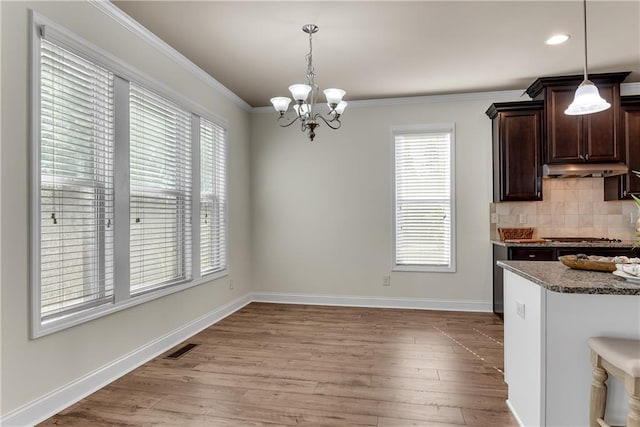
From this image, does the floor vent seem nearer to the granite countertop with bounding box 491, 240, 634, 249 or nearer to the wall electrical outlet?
the wall electrical outlet

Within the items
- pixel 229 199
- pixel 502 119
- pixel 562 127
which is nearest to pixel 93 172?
pixel 229 199

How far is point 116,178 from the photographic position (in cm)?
289

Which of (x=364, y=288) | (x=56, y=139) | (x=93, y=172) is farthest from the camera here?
(x=364, y=288)

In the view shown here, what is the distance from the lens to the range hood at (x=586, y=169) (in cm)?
413

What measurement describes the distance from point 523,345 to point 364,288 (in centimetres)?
310

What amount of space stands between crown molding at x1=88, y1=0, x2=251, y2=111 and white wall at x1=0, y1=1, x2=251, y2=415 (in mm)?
39

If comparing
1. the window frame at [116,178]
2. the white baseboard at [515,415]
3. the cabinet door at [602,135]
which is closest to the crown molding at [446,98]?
the cabinet door at [602,135]

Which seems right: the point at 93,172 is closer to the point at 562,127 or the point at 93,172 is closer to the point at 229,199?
the point at 229,199

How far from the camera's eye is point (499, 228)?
4.75 metres

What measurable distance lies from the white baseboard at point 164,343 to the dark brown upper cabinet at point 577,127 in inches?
80.7

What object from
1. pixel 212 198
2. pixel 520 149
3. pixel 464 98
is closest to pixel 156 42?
pixel 212 198

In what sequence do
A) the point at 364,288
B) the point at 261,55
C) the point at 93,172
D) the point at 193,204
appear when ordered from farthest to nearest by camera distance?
the point at 364,288
the point at 193,204
the point at 261,55
the point at 93,172

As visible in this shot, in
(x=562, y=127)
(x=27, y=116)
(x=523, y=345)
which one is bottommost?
(x=523, y=345)

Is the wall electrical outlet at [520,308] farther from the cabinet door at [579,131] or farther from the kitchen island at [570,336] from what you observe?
the cabinet door at [579,131]
